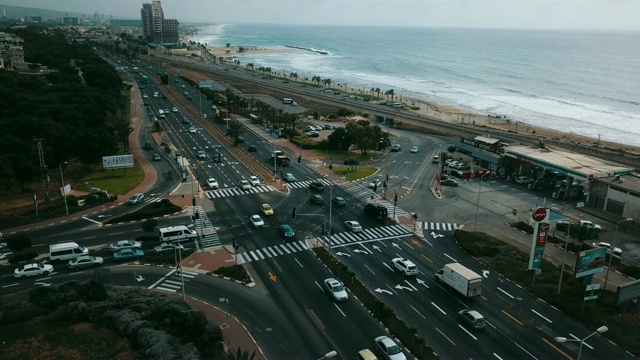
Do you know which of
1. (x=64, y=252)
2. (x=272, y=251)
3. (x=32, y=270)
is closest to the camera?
(x=32, y=270)

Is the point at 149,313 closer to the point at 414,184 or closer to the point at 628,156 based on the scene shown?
the point at 414,184

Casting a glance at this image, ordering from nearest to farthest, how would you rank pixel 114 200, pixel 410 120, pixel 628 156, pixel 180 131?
1. pixel 114 200
2. pixel 628 156
3. pixel 180 131
4. pixel 410 120

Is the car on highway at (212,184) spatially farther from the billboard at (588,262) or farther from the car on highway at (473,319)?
the billboard at (588,262)

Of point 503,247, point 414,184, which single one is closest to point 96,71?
point 414,184

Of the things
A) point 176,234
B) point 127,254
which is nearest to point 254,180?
point 176,234

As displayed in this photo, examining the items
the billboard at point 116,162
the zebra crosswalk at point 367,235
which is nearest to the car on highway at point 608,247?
the zebra crosswalk at point 367,235

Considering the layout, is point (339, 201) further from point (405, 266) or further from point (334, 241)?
point (405, 266)
